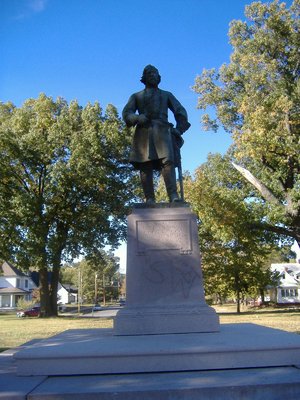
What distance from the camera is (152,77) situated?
8141mm

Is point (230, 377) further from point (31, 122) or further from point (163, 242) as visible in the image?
point (31, 122)

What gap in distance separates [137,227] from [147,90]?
9.22ft

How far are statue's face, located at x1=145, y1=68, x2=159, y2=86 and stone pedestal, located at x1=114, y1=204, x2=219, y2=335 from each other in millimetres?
2541

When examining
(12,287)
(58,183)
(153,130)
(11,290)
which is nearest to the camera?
(153,130)

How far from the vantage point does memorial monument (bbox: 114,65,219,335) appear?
664cm

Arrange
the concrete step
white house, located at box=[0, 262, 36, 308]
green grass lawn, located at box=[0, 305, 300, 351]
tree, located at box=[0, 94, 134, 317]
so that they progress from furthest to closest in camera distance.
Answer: white house, located at box=[0, 262, 36, 308] → tree, located at box=[0, 94, 134, 317] → green grass lawn, located at box=[0, 305, 300, 351] → the concrete step

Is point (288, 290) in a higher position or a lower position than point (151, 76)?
lower

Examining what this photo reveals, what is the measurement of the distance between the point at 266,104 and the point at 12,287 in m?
61.5

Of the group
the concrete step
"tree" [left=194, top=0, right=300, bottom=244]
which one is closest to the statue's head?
the concrete step

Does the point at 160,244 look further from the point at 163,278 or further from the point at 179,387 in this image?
the point at 179,387

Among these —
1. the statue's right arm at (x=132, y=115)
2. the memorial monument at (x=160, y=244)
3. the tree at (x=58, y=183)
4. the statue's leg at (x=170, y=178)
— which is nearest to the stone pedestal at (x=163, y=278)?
the memorial monument at (x=160, y=244)

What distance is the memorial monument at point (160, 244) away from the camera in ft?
21.8

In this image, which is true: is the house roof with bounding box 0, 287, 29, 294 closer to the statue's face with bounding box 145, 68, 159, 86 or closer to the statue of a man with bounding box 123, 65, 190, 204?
the statue of a man with bounding box 123, 65, 190, 204

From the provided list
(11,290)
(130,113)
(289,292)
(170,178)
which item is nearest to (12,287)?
(11,290)
